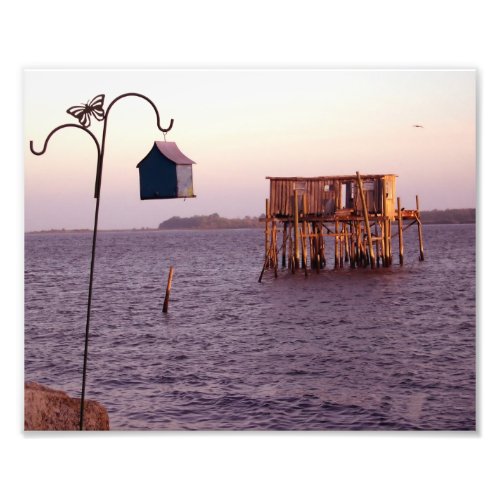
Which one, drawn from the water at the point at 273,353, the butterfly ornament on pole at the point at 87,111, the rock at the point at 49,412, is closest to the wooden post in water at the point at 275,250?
the water at the point at 273,353

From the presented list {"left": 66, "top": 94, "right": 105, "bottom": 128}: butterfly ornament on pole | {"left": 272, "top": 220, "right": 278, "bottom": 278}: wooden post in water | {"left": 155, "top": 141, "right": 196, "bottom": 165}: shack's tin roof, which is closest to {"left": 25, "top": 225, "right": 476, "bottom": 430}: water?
{"left": 272, "top": 220, "right": 278, "bottom": 278}: wooden post in water

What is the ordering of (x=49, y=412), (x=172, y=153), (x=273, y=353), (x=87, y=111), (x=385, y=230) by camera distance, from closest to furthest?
(x=87, y=111), (x=172, y=153), (x=49, y=412), (x=273, y=353), (x=385, y=230)

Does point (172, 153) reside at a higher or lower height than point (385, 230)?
higher

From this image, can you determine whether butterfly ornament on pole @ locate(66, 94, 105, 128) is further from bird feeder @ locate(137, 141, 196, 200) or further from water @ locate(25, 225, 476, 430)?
water @ locate(25, 225, 476, 430)

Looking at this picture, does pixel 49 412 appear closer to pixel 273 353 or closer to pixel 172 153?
pixel 172 153

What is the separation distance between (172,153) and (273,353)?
8938mm

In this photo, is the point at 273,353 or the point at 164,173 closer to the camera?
the point at 164,173

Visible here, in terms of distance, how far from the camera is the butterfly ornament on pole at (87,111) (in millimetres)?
9766

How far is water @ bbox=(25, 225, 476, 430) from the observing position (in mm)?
12945

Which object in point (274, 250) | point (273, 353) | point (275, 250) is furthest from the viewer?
point (274, 250)

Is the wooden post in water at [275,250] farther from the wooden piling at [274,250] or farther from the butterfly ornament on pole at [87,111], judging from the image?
the butterfly ornament on pole at [87,111]

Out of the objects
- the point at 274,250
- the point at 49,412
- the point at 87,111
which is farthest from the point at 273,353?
the point at 274,250

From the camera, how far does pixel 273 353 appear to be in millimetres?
17984

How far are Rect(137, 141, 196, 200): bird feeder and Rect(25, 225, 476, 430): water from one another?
380 cm
